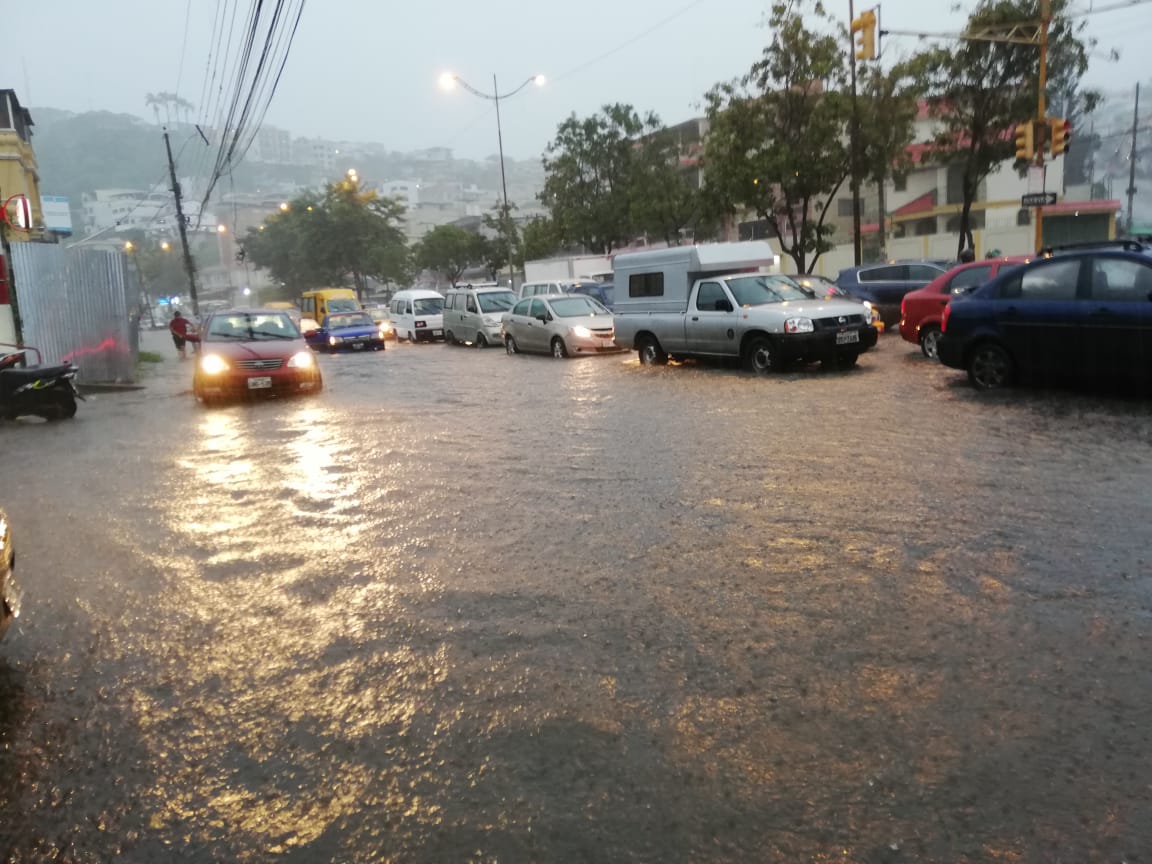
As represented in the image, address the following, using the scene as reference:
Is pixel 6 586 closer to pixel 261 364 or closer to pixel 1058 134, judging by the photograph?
pixel 261 364

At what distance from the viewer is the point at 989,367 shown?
1111 centimetres

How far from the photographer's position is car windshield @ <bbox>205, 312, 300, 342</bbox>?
1538cm

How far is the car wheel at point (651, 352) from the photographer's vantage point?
17.2 meters

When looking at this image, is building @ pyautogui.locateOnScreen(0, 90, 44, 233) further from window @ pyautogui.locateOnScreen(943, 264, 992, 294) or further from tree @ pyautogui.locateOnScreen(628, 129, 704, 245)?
window @ pyautogui.locateOnScreen(943, 264, 992, 294)

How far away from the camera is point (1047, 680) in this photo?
147 inches

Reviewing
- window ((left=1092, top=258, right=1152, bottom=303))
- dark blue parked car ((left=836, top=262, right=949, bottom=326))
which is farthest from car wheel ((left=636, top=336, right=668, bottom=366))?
window ((left=1092, top=258, right=1152, bottom=303))

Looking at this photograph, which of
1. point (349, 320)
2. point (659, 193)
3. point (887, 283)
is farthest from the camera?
point (659, 193)

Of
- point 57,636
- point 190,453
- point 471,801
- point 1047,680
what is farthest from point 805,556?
→ point 190,453

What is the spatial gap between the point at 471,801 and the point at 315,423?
387 inches

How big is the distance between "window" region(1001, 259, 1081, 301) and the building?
37.9 m

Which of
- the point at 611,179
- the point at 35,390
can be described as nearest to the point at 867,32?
the point at 35,390

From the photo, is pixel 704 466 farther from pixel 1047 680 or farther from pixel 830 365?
pixel 830 365

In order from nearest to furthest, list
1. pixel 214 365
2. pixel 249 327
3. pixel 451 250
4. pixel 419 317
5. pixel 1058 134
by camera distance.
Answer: pixel 214 365, pixel 249 327, pixel 1058 134, pixel 419 317, pixel 451 250

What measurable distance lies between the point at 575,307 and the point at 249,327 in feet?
27.1
